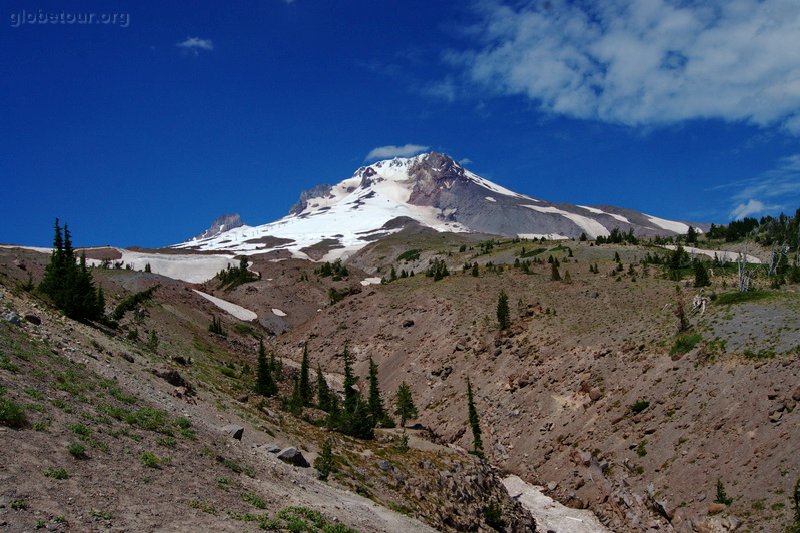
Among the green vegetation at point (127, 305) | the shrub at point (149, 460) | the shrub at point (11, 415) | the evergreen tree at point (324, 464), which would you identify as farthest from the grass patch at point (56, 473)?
the green vegetation at point (127, 305)

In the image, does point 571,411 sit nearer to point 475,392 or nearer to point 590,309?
point 475,392

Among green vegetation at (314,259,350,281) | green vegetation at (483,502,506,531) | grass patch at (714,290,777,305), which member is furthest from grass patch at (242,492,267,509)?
green vegetation at (314,259,350,281)

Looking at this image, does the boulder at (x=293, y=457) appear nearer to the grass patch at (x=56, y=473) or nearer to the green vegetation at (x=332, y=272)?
the grass patch at (x=56, y=473)

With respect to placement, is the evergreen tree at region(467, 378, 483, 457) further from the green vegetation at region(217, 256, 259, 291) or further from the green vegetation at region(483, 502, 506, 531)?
the green vegetation at region(217, 256, 259, 291)

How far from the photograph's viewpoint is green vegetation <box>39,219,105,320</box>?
3678cm

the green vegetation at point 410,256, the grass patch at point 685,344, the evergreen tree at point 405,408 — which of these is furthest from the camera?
the green vegetation at point 410,256

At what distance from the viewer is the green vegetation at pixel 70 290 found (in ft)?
121

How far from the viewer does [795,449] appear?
26.9 meters

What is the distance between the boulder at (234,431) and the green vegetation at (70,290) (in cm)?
1672

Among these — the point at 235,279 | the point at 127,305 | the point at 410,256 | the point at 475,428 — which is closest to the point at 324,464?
the point at 475,428

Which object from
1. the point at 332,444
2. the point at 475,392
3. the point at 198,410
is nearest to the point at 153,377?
the point at 198,410

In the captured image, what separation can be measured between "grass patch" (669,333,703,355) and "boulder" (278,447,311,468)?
25148 mm

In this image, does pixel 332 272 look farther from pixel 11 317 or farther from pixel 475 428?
pixel 11 317

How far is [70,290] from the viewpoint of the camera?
3722 cm
